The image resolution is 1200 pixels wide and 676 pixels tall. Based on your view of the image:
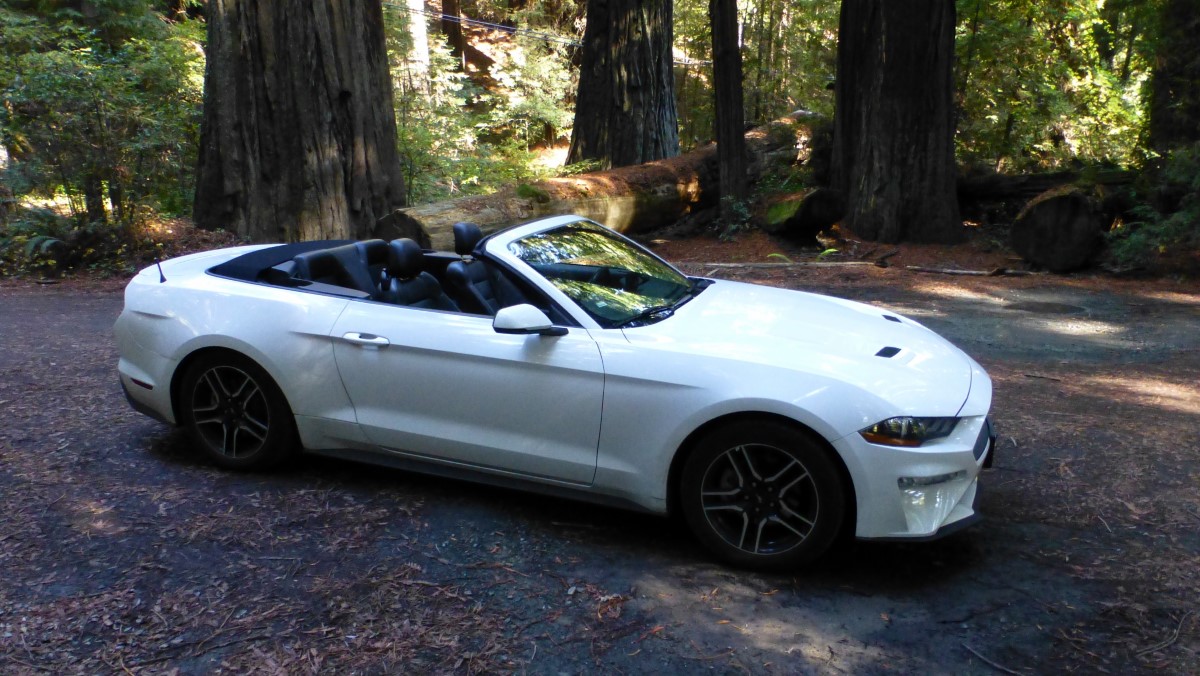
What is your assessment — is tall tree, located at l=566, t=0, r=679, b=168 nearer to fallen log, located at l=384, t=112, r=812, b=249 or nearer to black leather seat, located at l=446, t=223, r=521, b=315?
fallen log, located at l=384, t=112, r=812, b=249

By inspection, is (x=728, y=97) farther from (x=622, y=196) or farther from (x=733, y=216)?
(x=622, y=196)

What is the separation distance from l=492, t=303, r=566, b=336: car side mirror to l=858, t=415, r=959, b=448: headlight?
1.49 m

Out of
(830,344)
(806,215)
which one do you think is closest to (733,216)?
(806,215)

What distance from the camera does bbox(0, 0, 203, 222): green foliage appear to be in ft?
38.9

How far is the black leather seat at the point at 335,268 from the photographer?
525 cm

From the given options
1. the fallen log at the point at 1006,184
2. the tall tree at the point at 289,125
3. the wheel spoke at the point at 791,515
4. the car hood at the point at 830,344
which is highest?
the tall tree at the point at 289,125

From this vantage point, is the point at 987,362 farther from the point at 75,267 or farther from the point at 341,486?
the point at 75,267

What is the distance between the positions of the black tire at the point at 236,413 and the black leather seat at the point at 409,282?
2.71 feet

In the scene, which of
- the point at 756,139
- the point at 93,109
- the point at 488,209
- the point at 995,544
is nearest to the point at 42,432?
the point at 995,544

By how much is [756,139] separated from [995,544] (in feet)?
43.8

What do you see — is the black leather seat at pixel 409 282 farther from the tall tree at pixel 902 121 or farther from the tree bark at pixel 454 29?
the tree bark at pixel 454 29

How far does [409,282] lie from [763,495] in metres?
2.37

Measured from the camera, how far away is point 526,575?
3.93 meters

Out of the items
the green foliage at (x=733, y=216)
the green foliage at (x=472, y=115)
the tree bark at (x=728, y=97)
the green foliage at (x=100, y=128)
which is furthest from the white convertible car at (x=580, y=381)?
the green foliage at (x=472, y=115)
